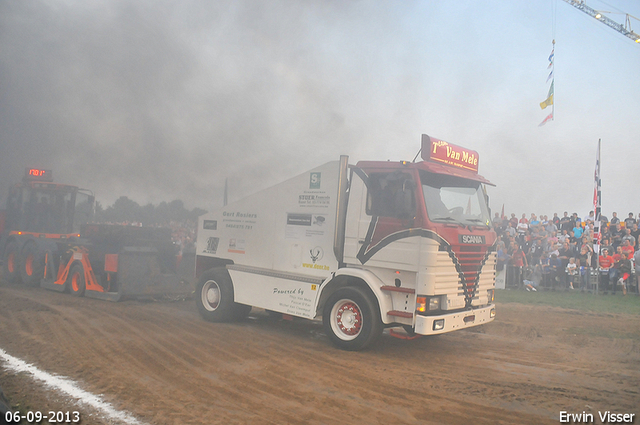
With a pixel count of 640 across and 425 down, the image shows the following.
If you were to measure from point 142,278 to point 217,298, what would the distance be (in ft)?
8.79

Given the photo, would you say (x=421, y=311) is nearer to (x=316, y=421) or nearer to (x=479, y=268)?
(x=479, y=268)

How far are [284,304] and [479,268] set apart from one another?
3.11 m

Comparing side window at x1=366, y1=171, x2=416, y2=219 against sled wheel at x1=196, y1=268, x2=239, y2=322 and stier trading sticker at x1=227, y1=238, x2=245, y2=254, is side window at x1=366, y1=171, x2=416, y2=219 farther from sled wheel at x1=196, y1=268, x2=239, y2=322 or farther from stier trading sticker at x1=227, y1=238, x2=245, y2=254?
sled wheel at x1=196, y1=268, x2=239, y2=322

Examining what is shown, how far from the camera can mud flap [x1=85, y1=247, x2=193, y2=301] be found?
10227 mm

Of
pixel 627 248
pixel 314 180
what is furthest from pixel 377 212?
A: pixel 627 248

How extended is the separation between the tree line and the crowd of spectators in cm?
1174

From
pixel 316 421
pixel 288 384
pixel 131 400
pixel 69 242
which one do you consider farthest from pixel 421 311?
pixel 69 242

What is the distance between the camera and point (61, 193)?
13.8m

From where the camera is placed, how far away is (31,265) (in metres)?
12.7

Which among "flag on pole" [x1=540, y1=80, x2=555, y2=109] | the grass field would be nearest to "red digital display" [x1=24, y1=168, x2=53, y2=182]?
the grass field

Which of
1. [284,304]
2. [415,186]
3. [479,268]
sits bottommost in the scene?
[284,304]

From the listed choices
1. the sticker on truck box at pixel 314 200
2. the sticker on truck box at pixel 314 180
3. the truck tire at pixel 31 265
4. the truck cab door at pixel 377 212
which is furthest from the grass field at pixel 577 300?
the truck tire at pixel 31 265

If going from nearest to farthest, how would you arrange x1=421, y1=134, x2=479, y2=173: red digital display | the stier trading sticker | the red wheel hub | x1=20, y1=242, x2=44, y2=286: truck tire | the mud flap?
1. the red wheel hub
2. x1=421, y1=134, x2=479, y2=173: red digital display
3. the stier trading sticker
4. the mud flap
5. x1=20, y1=242, x2=44, y2=286: truck tire

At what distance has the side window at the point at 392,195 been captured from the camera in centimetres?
638
